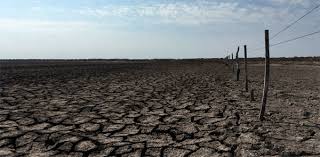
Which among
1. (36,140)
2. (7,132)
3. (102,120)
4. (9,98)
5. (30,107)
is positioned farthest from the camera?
(9,98)

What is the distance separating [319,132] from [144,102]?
4139 millimetres

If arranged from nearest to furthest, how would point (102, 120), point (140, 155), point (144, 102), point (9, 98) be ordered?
point (140, 155), point (102, 120), point (144, 102), point (9, 98)

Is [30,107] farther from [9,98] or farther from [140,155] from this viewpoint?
[140,155]

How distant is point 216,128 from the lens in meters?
5.64

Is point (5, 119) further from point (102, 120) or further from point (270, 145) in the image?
point (270, 145)

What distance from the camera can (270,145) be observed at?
467 cm

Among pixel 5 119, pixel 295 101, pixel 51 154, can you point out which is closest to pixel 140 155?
pixel 51 154

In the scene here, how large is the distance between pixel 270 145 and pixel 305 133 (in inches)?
35.0

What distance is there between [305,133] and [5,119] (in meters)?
4.83

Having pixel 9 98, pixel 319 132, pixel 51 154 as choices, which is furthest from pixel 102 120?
pixel 9 98

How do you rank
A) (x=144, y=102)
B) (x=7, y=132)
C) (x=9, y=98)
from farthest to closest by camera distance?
(x=9, y=98)
(x=144, y=102)
(x=7, y=132)

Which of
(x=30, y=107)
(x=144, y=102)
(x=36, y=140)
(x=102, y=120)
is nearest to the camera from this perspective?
(x=36, y=140)

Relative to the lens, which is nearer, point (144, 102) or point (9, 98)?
point (144, 102)

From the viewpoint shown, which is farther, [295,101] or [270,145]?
[295,101]
